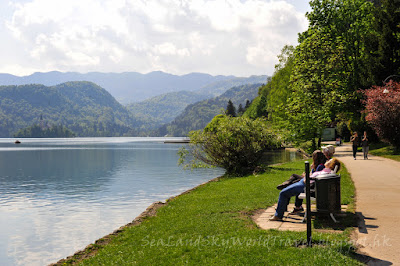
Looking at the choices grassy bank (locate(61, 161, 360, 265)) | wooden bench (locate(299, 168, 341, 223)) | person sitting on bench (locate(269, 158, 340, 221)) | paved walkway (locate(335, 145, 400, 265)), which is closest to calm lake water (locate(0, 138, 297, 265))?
grassy bank (locate(61, 161, 360, 265))

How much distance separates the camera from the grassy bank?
7219mm

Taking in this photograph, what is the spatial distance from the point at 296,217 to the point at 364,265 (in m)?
3.99

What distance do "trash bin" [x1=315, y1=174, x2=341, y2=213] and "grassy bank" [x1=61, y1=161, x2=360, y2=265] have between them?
92 cm

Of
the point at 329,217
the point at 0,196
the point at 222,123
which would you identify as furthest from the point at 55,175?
the point at 329,217

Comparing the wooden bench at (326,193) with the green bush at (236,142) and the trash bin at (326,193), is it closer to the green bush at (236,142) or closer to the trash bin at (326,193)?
the trash bin at (326,193)

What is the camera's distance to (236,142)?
2689 cm

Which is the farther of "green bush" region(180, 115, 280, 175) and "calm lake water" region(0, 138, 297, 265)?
"green bush" region(180, 115, 280, 175)

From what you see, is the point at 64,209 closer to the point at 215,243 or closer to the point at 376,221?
the point at 215,243

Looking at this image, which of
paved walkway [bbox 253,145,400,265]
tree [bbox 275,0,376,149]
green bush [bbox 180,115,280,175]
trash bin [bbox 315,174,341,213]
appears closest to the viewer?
paved walkway [bbox 253,145,400,265]

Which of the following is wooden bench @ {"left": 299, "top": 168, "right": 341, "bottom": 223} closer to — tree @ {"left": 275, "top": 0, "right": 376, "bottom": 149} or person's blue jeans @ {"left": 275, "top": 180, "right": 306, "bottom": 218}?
person's blue jeans @ {"left": 275, "top": 180, "right": 306, "bottom": 218}

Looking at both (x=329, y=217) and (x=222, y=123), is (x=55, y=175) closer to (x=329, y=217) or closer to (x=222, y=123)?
(x=222, y=123)

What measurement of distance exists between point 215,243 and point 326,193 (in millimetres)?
3144

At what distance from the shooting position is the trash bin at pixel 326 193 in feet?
30.9

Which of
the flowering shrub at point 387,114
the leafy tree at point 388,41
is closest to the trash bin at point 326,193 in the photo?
the flowering shrub at point 387,114
